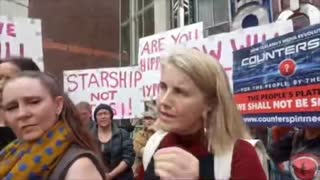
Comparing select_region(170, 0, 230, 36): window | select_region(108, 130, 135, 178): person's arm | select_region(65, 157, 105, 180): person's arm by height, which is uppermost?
select_region(170, 0, 230, 36): window

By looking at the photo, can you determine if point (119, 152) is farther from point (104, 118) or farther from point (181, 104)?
point (181, 104)

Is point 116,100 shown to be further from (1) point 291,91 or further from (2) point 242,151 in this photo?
(2) point 242,151

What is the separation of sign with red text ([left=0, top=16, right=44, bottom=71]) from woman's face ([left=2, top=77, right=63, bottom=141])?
3.18 m

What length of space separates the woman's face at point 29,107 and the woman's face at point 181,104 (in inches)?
16.1

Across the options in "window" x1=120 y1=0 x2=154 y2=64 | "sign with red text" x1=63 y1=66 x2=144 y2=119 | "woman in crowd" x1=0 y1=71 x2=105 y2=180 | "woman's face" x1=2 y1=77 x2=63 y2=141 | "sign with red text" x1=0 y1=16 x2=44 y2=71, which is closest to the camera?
"woman in crowd" x1=0 y1=71 x2=105 y2=180

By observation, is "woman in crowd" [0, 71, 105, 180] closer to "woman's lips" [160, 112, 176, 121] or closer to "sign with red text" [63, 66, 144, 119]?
"woman's lips" [160, 112, 176, 121]

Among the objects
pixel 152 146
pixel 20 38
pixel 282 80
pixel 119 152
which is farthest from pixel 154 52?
pixel 152 146

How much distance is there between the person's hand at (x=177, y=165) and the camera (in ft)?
5.93

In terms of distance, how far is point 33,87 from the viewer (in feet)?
6.71

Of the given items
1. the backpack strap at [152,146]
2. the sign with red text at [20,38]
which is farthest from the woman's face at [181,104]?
the sign with red text at [20,38]

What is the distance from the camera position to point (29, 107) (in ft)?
6.65

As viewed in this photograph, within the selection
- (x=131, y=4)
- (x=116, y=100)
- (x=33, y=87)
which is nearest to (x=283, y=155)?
(x=33, y=87)

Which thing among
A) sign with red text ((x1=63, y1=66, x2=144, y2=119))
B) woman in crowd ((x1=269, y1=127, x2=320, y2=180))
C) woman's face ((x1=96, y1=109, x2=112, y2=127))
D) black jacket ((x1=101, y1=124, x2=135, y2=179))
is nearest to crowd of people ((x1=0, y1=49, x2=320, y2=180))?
woman in crowd ((x1=269, y1=127, x2=320, y2=180))

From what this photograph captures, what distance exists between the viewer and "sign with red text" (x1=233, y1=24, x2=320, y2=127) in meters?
3.76
